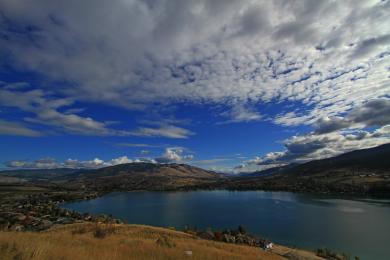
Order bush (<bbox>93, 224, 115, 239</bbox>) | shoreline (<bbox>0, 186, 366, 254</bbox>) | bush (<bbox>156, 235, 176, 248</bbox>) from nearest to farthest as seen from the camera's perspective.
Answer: bush (<bbox>156, 235, 176, 248</bbox>) < bush (<bbox>93, 224, 115, 239</bbox>) < shoreline (<bbox>0, 186, 366, 254</bbox>)

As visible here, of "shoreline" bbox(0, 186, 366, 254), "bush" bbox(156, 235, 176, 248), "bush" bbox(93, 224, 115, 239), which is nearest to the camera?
"bush" bbox(156, 235, 176, 248)

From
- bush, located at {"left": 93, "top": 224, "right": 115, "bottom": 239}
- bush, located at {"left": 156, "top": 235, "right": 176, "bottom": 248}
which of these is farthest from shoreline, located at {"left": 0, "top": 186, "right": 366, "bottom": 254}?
bush, located at {"left": 156, "top": 235, "right": 176, "bottom": 248}

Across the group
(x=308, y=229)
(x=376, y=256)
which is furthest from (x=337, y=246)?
(x=308, y=229)

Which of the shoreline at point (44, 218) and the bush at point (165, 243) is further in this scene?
the shoreline at point (44, 218)

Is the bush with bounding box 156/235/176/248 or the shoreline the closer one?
the bush with bounding box 156/235/176/248

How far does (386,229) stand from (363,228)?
396cm

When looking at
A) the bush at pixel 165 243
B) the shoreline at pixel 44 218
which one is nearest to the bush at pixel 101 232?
the bush at pixel 165 243

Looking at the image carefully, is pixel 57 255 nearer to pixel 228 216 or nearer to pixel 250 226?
pixel 250 226

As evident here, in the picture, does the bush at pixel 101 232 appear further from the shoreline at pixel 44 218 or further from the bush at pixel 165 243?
the shoreline at pixel 44 218

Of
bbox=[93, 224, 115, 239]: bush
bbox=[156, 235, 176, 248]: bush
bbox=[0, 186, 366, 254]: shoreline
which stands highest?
bbox=[0, 186, 366, 254]: shoreline

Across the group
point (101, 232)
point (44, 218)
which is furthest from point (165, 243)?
point (44, 218)

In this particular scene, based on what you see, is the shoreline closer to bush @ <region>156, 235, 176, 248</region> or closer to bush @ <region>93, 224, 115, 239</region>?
bush @ <region>93, 224, 115, 239</region>

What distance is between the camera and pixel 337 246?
145 ft

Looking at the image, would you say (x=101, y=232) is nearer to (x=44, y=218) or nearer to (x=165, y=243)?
(x=165, y=243)
